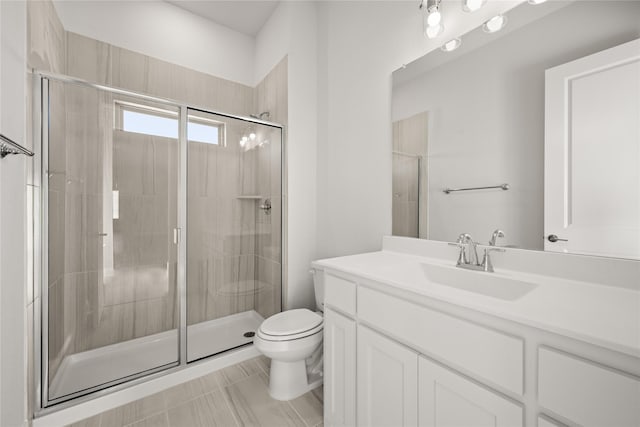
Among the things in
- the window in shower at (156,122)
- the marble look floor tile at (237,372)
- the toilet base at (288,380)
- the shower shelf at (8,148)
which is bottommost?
the marble look floor tile at (237,372)

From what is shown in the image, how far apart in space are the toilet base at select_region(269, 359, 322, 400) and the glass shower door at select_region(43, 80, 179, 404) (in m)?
0.76

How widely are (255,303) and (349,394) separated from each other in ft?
4.34

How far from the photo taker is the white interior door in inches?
32.7

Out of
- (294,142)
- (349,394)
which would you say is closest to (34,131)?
(294,142)

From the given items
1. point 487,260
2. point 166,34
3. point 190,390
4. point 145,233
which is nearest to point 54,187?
point 145,233

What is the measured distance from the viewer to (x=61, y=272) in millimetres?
1573

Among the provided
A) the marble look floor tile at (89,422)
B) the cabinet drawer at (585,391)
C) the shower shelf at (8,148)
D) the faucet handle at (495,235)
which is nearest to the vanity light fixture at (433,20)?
the faucet handle at (495,235)

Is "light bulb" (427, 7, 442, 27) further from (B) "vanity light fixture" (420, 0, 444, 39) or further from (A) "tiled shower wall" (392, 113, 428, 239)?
(A) "tiled shower wall" (392, 113, 428, 239)

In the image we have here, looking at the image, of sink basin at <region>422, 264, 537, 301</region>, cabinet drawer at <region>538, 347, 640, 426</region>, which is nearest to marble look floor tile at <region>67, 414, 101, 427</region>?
sink basin at <region>422, 264, 537, 301</region>

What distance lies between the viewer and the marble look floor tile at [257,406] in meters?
1.41

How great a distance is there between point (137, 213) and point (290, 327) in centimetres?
129

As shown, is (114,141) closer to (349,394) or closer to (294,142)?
(294,142)

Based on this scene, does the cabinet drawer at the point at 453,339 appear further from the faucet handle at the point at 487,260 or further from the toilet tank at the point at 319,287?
the toilet tank at the point at 319,287

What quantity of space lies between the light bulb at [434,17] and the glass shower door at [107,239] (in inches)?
66.0
